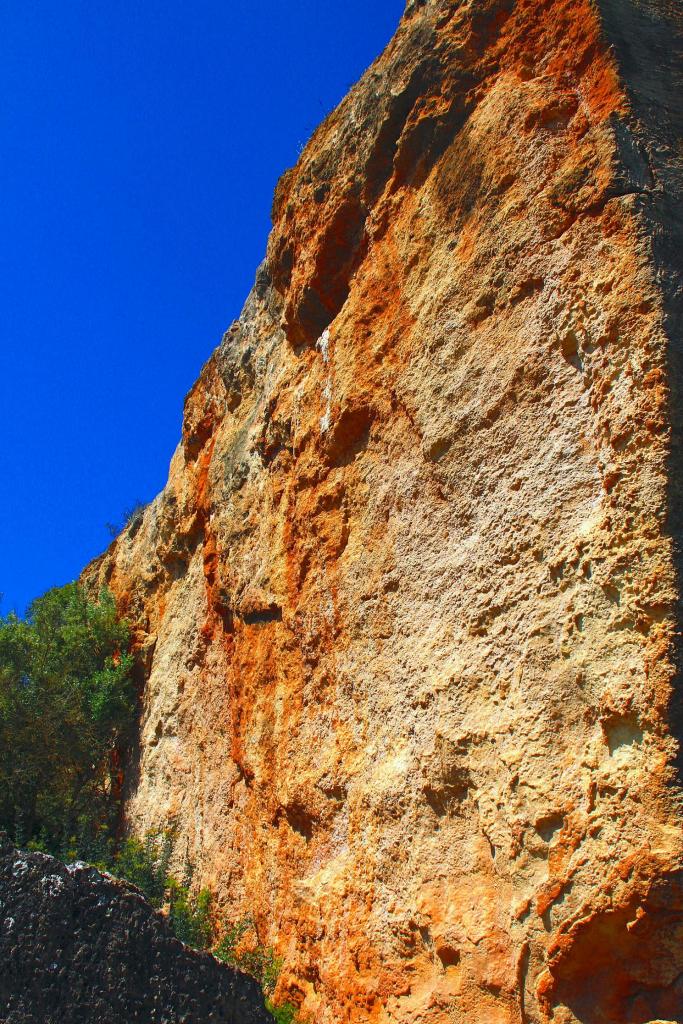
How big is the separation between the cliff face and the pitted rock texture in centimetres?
97

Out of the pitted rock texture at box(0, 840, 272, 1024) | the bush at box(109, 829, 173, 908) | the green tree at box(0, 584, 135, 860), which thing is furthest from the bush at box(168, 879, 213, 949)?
the pitted rock texture at box(0, 840, 272, 1024)

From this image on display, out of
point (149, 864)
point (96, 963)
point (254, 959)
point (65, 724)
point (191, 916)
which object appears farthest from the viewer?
point (65, 724)

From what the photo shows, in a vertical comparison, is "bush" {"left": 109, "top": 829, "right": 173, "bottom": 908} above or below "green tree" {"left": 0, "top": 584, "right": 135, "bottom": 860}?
below

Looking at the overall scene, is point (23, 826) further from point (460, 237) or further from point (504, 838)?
point (460, 237)

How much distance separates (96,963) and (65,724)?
602cm

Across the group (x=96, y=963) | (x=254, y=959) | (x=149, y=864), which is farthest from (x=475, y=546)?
(x=149, y=864)

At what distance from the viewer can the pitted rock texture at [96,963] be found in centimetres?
341

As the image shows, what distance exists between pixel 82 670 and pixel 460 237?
6.92 metres

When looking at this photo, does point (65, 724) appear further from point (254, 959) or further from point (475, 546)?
point (475, 546)

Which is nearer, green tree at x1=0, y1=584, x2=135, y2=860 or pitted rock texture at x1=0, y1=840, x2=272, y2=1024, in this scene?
pitted rock texture at x1=0, y1=840, x2=272, y2=1024

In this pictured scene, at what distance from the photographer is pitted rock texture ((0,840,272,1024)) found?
3410 mm

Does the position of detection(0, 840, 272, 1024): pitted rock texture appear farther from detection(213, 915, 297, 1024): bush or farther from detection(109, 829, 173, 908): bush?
detection(109, 829, 173, 908): bush

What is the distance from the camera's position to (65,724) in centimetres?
920

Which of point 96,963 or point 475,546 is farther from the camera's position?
point 475,546
